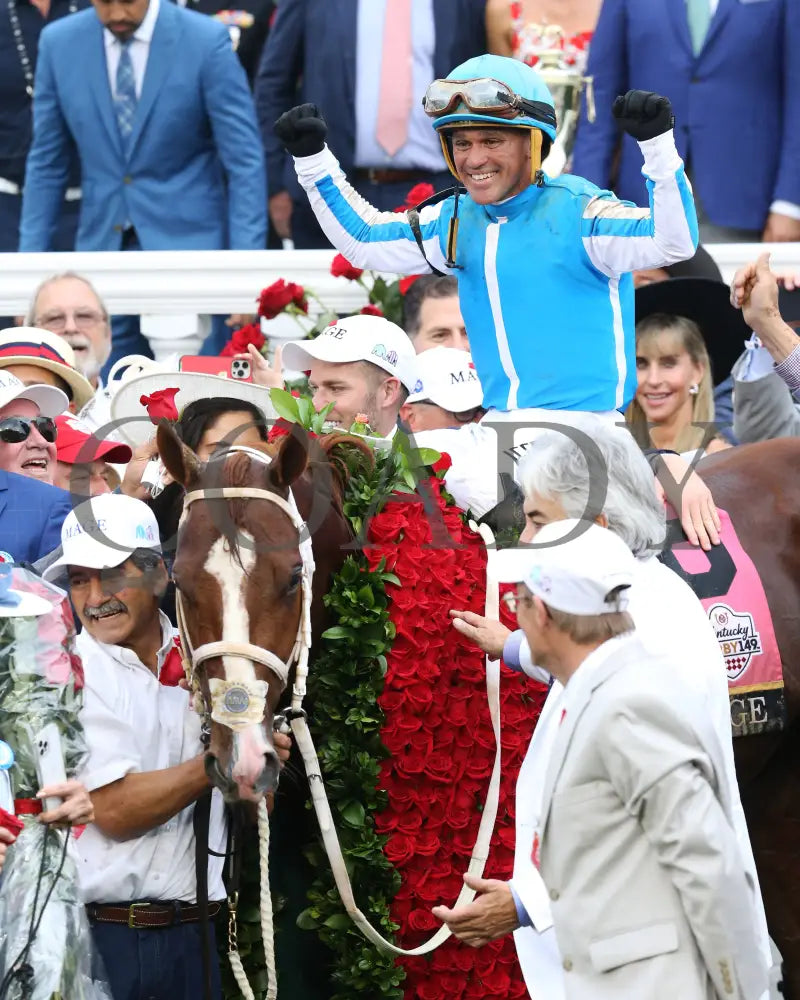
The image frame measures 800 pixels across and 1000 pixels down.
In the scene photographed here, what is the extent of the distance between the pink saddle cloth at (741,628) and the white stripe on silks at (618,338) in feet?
1.79

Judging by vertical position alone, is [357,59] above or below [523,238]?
above

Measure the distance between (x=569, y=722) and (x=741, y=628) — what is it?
1828 millimetres

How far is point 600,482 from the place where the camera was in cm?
462

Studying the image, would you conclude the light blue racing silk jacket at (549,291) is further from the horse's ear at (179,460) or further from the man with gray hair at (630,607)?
the horse's ear at (179,460)

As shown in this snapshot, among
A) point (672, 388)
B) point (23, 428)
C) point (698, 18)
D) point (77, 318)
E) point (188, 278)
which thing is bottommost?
point (23, 428)

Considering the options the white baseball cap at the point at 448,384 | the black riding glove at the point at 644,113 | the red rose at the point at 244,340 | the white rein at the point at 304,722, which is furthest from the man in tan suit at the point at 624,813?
the red rose at the point at 244,340

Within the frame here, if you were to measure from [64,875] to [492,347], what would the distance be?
2.19 meters

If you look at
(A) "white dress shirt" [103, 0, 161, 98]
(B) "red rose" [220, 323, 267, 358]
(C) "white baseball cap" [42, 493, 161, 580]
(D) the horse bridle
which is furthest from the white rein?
(A) "white dress shirt" [103, 0, 161, 98]

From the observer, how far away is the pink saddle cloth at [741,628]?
18.8 ft

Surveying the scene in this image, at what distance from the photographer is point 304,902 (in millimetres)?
5289

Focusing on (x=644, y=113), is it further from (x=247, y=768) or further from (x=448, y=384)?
(x=247, y=768)

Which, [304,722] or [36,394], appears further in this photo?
[36,394]

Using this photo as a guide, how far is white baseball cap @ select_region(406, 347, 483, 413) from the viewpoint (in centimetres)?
645

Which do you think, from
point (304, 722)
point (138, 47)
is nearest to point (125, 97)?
point (138, 47)
